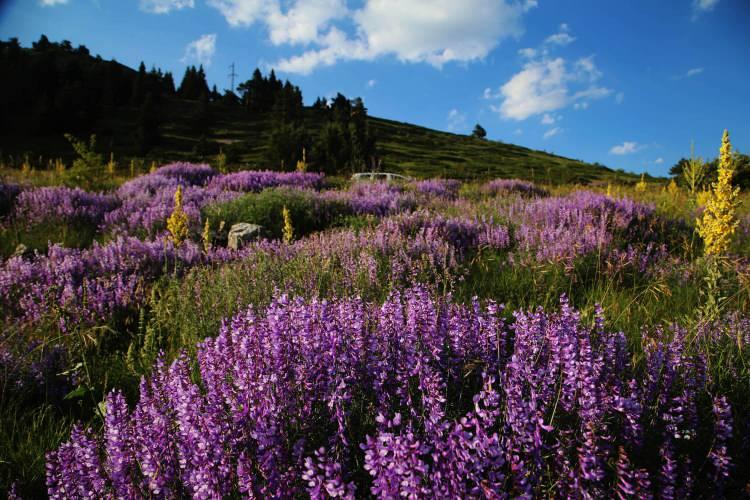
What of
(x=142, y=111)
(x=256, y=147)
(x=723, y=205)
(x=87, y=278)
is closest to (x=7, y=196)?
(x=87, y=278)

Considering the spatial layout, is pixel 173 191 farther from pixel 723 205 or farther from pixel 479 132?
pixel 479 132

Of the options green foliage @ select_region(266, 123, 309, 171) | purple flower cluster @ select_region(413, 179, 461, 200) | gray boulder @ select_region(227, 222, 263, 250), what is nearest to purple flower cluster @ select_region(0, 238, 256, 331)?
gray boulder @ select_region(227, 222, 263, 250)

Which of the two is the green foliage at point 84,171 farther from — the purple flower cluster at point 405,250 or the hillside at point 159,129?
the hillside at point 159,129

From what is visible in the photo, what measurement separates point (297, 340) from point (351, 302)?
0.56 m

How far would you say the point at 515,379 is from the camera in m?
1.87

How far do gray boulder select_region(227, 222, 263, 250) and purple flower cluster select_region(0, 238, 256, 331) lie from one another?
0.80 meters

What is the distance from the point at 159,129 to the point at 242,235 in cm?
6665

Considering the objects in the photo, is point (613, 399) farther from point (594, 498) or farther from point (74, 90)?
point (74, 90)

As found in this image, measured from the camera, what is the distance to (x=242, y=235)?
6.96 metres

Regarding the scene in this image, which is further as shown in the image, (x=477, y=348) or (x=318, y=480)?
(x=477, y=348)

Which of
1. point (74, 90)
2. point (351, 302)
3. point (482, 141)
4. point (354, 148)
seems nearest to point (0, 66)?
point (74, 90)

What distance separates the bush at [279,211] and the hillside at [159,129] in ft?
118

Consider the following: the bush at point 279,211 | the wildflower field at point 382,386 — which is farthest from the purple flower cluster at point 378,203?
the wildflower field at point 382,386

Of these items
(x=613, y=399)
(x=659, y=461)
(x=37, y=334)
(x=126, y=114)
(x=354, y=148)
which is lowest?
(x=37, y=334)
